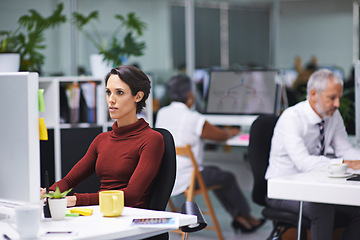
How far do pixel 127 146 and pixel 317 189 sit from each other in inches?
33.9

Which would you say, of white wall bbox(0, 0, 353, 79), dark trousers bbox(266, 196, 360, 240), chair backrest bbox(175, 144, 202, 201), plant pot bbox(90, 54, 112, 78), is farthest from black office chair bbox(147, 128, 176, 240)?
white wall bbox(0, 0, 353, 79)

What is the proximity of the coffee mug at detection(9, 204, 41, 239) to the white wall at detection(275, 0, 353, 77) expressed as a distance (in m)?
6.84

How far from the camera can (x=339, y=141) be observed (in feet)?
11.6

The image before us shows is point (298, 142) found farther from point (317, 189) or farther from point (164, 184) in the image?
point (164, 184)

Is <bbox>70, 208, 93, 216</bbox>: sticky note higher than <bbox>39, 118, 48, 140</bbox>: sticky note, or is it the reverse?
<bbox>39, 118, 48, 140</bbox>: sticky note

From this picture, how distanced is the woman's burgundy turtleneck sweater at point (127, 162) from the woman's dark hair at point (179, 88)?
2056mm

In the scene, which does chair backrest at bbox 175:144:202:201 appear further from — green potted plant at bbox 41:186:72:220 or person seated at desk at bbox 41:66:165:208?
green potted plant at bbox 41:186:72:220

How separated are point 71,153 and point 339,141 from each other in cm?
205

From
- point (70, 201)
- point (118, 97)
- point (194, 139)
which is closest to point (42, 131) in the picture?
point (70, 201)

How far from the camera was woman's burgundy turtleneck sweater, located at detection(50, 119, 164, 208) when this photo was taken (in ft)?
7.58

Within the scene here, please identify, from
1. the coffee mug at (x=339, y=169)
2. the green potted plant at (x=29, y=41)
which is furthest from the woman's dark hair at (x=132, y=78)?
the green potted plant at (x=29, y=41)

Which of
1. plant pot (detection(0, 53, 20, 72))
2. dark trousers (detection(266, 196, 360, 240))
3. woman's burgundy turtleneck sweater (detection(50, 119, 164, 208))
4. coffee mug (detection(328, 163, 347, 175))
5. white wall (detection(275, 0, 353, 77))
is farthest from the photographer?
white wall (detection(275, 0, 353, 77))

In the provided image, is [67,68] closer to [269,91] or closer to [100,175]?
[269,91]

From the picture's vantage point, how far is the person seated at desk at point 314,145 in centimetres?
309
